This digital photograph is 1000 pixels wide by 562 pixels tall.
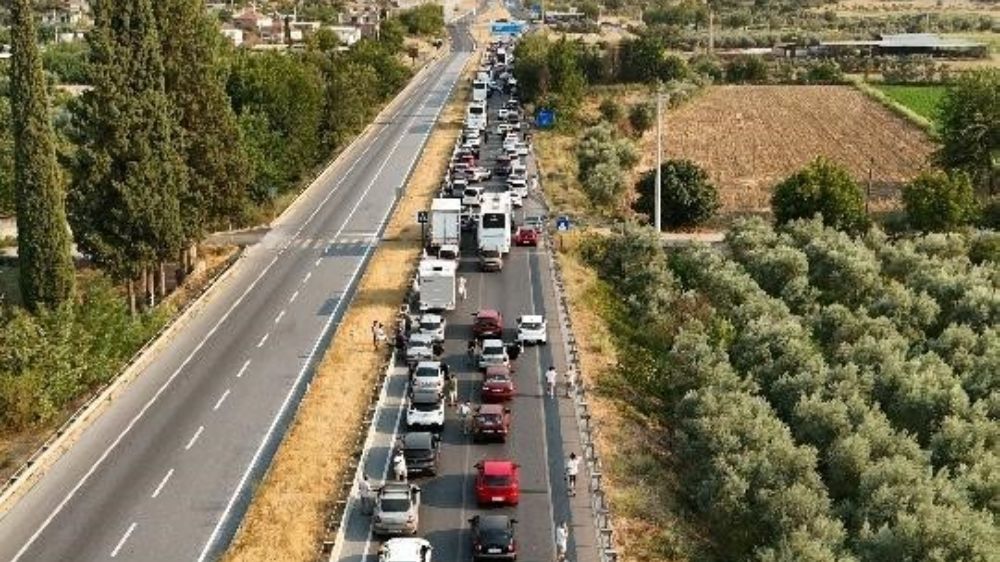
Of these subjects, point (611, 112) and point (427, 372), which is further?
point (611, 112)

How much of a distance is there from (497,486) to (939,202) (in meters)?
46.4

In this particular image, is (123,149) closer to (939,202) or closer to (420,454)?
(420,454)

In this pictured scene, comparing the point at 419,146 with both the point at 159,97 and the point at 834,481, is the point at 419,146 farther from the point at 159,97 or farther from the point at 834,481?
the point at 834,481

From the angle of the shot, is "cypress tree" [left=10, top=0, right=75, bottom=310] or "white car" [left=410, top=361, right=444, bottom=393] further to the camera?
"cypress tree" [left=10, top=0, right=75, bottom=310]

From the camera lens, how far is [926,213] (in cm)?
7225

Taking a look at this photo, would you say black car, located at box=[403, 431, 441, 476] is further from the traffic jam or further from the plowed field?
the plowed field

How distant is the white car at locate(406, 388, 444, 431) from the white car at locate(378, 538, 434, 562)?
367 inches

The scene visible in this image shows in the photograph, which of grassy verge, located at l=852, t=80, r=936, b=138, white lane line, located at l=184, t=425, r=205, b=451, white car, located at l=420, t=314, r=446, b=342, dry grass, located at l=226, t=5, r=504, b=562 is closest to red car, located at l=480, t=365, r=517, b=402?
dry grass, located at l=226, t=5, r=504, b=562

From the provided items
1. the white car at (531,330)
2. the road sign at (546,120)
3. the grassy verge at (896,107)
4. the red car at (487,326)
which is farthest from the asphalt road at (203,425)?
the grassy verge at (896,107)

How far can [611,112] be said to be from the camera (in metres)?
123

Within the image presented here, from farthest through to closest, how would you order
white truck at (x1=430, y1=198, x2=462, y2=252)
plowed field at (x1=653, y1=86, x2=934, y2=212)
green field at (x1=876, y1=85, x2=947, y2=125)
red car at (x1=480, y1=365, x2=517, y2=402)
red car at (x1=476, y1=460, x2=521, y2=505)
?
green field at (x1=876, y1=85, x2=947, y2=125)
plowed field at (x1=653, y1=86, x2=934, y2=212)
white truck at (x1=430, y1=198, x2=462, y2=252)
red car at (x1=480, y1=365, x2=517, y2=402)
red car at (x1=476, y1=460, x2=521, y2=505)

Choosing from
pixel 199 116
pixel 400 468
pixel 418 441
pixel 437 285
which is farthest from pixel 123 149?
pixel 400 468

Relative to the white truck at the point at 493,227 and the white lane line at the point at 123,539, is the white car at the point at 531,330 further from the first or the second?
the white lane line at the point at 123,539

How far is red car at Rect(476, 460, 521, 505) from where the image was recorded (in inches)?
1428
